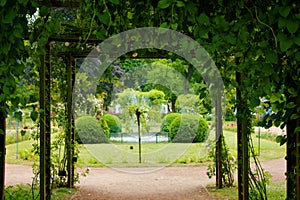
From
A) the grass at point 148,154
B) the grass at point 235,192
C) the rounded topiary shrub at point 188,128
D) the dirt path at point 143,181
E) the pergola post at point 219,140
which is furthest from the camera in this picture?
the rounded topiary shrub at point 188,128

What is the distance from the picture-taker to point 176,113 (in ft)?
32.3

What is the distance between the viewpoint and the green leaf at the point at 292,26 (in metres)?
1.49

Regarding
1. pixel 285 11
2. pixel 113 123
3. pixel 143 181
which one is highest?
pixel 285 11

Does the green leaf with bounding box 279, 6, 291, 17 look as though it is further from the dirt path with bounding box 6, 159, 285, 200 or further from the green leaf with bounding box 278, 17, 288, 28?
the dirt path with bounding box 6, 159, 285, 200

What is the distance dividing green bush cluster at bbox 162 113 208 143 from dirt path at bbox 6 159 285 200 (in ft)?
4.47

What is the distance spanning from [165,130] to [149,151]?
25.3 inches

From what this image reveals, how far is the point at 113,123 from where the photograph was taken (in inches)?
392

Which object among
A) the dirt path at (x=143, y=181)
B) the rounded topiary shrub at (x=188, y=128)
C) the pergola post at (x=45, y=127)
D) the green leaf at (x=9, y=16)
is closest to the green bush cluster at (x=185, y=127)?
the rounded topiary shrub at (x=188, y=128)

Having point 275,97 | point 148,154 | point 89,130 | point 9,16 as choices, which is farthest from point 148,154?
point 9,16

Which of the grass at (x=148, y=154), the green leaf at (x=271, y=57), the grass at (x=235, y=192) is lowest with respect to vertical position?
the grass at (x=235, y=192)

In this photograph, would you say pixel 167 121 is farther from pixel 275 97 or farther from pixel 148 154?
pixel 275 97

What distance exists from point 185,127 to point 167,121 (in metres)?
0.41

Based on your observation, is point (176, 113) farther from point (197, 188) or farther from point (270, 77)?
point (270, 77)

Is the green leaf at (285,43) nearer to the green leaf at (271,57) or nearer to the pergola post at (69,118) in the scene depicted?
the green leaf at (271,57)
